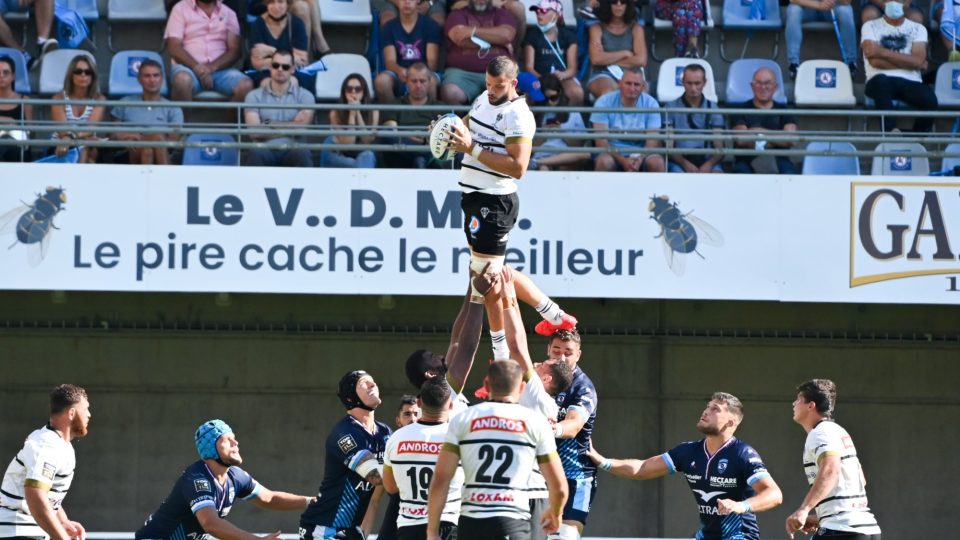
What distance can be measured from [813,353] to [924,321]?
1045mm

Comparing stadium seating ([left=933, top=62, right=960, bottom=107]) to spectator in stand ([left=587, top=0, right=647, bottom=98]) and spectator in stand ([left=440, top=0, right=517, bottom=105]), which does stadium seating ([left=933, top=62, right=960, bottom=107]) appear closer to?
spectator in stand ([left=587, top=0, right=647, bottom=98])

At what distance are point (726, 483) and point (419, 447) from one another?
83.3 inches

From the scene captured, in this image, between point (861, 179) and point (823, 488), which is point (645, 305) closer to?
point (861, 179)

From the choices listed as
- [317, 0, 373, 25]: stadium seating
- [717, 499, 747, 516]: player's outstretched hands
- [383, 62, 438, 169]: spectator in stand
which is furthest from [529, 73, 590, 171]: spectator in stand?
[717, 499, 747, 516]: player's outstretched hands

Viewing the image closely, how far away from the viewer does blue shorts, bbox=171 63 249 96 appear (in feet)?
44.0

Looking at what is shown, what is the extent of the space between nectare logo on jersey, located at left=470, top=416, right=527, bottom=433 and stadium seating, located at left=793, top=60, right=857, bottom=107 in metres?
8.01

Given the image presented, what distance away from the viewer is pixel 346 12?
572 inches

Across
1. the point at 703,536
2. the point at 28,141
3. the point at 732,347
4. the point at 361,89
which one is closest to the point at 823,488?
the point at 703,536

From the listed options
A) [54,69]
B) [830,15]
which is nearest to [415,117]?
[54,69]

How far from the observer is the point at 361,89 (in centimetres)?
1286

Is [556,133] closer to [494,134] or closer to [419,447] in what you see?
[494,134]

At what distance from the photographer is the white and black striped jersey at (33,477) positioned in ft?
26.4

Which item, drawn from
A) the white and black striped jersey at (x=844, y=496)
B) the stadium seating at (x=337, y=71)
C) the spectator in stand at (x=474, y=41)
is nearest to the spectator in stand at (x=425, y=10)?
the spectator in stand at (x=474, y=41)

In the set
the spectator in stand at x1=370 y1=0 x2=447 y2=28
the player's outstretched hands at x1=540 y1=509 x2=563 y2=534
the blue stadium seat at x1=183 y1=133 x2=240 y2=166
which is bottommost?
the player's outstretched hands at x1=540 y1=509 x2=563 y2=534
